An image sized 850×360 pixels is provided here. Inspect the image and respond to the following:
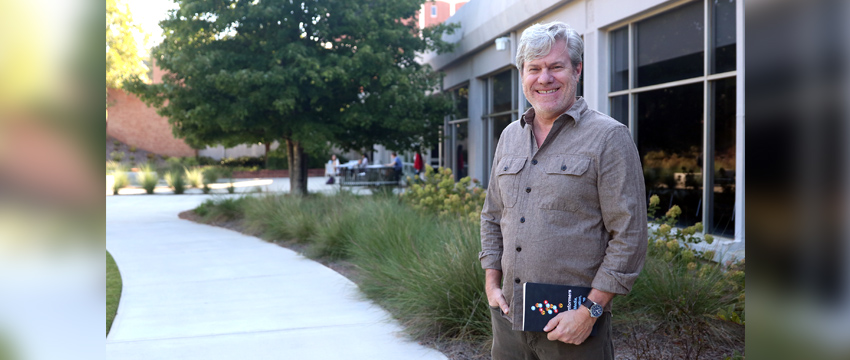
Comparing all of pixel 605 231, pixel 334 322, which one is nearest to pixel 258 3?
pixel 334 322

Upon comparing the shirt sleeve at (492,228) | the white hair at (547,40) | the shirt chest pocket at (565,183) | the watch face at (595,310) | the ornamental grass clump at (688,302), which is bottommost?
the ornamental grass clump at (688,302)

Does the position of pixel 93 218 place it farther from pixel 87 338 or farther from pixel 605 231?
pixel 605 231

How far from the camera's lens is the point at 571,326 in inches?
88.6

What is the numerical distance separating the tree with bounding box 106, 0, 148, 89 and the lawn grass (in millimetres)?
20654

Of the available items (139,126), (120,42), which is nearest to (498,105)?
(120,42)

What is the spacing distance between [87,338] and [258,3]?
14204 millimetres

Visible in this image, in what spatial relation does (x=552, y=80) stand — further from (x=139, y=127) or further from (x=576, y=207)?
(x=139, y=127)

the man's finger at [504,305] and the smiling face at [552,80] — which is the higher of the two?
the smiling face at [552,80]

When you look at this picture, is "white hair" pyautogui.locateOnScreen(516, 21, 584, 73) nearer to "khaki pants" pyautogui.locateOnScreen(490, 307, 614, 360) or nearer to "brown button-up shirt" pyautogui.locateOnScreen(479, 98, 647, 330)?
"brown button-up shirt" pyautogui.locateOnScreen(479, 98, 647, 330)

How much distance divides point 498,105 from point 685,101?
7.73 metres

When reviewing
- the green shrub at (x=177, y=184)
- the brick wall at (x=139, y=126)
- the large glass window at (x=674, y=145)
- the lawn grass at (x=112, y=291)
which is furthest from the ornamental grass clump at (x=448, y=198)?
the brick wall at (x=139, y=126)

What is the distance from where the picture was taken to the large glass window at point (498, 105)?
15889 millimetres

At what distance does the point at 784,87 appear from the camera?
1.05 m

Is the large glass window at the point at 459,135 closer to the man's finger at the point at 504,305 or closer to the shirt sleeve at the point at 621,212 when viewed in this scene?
the man's finger at the point at 504,305
